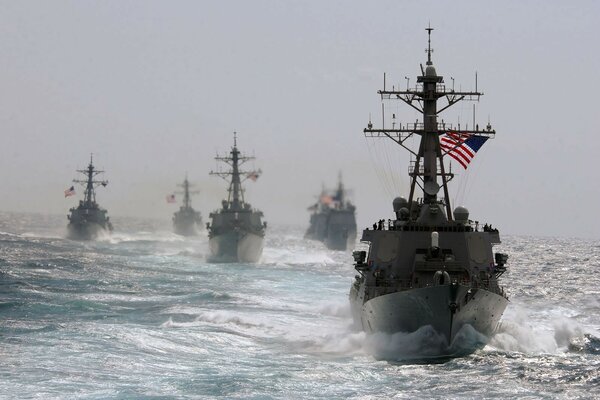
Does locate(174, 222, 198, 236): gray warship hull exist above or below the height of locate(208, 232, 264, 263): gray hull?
above

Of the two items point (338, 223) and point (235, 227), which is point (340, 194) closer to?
point (338, 223)

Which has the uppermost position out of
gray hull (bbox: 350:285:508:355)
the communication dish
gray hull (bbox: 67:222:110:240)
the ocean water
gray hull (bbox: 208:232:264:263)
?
the communication dish

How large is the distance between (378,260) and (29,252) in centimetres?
5427

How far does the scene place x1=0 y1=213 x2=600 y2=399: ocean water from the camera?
22.8 meters

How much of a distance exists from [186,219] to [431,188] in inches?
4844

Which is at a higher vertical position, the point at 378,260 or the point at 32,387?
the point at 378,260

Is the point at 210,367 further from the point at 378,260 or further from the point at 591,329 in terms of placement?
the point at 591,329

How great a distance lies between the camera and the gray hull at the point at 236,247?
269ft

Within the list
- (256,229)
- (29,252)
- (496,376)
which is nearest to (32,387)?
(496,376)

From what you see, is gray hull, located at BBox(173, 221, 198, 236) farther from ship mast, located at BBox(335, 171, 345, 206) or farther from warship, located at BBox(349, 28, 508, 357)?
warship, located at BBox(349, 28, 508, 357)

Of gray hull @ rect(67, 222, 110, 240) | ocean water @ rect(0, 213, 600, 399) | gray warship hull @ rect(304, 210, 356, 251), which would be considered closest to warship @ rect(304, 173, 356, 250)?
gray warship hull @ rect(304, 210, 356, 251)

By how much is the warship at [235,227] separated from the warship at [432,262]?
47.4 metres

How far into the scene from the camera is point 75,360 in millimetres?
26062

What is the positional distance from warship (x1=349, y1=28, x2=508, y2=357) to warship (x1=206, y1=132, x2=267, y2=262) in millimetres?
47399
